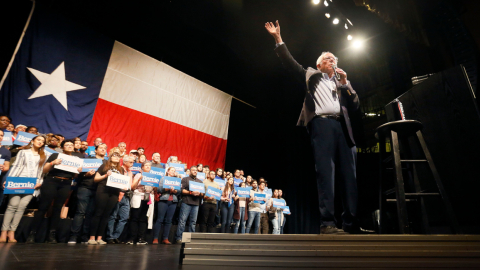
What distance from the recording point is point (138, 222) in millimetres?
4234

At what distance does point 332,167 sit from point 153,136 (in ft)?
18.1

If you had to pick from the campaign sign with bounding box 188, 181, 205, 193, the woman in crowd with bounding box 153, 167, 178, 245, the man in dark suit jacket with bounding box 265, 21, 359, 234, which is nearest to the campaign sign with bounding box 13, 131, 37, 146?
the woman in crowd with bounding box 153, 167, 178, 245

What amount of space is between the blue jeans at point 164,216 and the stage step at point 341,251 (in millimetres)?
3230

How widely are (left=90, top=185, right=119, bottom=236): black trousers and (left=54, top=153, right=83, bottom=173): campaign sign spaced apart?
1.33 ft

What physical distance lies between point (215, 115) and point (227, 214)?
321cm

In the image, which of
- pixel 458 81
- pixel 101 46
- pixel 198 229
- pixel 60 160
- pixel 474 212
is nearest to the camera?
pixel 474 212

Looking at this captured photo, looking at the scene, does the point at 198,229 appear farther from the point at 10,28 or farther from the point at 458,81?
the point at 10,28

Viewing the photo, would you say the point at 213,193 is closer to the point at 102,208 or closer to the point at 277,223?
the point at 102,208

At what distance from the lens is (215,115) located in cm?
785

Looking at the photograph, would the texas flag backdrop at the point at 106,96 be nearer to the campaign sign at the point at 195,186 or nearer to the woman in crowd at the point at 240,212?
the woman in crowd at the point at 240,212

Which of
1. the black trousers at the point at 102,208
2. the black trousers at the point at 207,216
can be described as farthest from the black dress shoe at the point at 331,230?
the black trousers at the point at 207,216

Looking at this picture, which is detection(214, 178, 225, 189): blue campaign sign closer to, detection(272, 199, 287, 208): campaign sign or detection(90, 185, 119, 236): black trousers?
detection(272, 199, 287, 208): campaign sign

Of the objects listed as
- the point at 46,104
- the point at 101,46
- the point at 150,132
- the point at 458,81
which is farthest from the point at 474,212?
the point at 101,46

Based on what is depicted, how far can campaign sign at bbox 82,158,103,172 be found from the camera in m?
3.57
